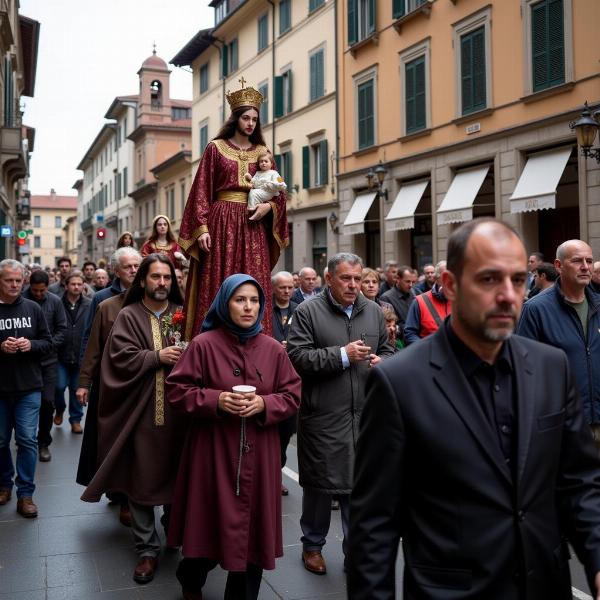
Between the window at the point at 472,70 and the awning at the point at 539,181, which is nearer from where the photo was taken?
the awning at the point at 539,181

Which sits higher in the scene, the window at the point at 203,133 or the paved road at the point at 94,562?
the window at the point at 203,133

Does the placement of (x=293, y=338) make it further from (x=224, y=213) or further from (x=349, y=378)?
(x=224, y=213)

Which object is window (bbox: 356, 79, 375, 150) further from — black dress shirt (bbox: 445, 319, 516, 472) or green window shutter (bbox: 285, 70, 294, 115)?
black dress shirt (bbox: 445, 319, 516, 472)

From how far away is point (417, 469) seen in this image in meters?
2.32

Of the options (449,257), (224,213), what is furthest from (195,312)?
(449,257)

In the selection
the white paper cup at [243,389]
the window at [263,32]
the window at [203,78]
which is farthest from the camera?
the window at [203,78]

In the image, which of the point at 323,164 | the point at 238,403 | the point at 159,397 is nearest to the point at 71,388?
the point at 159,397

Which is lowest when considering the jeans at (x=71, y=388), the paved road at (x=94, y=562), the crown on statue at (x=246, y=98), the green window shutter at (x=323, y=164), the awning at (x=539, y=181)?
the paved road at (x=94, y=562)

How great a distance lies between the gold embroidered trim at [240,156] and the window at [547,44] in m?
12.3

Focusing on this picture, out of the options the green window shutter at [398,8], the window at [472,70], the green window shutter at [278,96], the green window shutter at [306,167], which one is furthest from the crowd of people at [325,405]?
the green window shutter at [278,96]

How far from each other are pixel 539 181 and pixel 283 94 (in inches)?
617

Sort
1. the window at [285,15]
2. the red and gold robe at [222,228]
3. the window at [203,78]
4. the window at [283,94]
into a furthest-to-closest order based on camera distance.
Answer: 1. the window at [203,78]
2. the window at [283,94]
3. the window at [285,15]
4. the red and gold robe at [222,228]

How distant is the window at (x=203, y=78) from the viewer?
38562 mm

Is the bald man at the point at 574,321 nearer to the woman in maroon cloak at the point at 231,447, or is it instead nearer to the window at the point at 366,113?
the woman in maroon cloak at the point at 231,447
